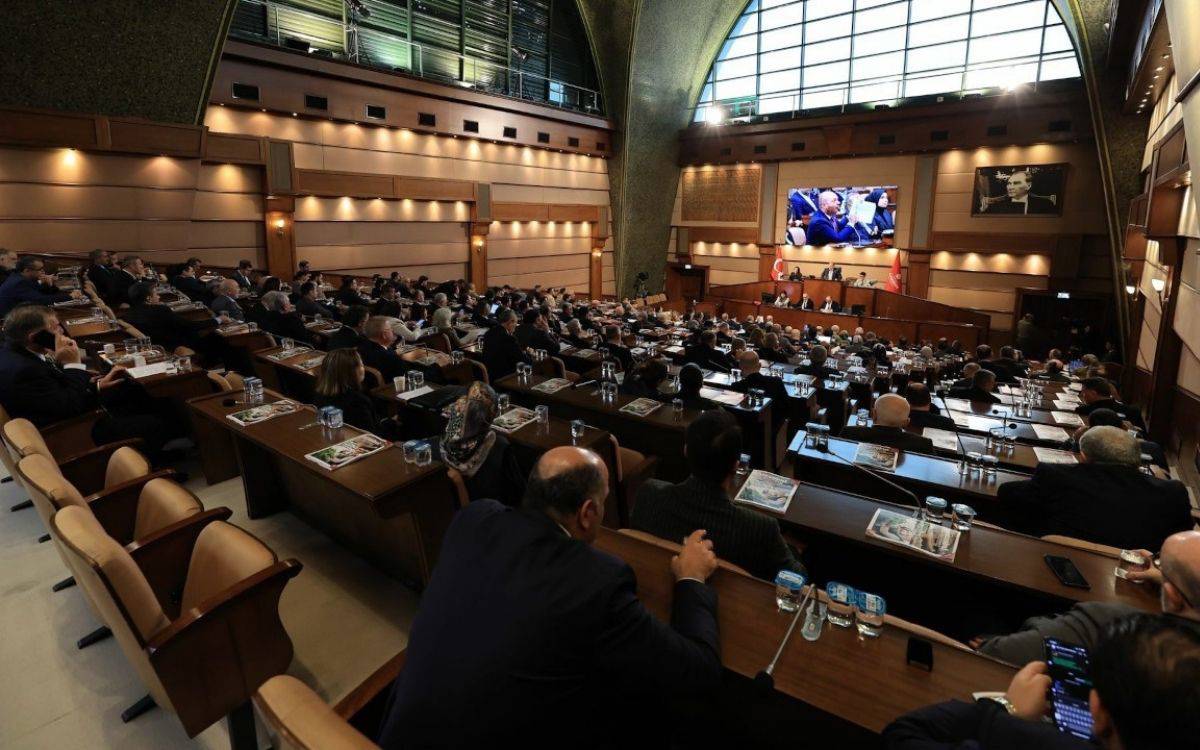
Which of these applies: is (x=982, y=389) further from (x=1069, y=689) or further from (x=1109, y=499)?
(x=1069, y=689)

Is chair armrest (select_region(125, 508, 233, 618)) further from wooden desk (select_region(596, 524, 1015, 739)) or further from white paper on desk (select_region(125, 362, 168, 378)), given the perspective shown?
white paper on desk (select_region(125, 362, 168, 378))

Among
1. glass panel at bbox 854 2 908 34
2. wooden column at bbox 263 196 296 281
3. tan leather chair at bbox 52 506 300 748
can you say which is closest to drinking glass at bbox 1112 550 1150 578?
tan leather chair at bbox 52 506 300 748

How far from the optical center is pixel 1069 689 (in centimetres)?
133

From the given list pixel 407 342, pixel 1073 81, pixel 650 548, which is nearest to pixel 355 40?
pixel 407 342

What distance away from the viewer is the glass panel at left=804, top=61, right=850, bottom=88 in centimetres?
1684

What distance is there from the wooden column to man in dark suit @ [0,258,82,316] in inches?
203

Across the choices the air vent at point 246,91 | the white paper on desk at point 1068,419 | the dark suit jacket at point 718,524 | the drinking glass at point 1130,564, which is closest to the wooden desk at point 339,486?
the dark suit jacket at point 718,524

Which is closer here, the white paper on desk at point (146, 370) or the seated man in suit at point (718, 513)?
the seated man in suit at point (718, 513)

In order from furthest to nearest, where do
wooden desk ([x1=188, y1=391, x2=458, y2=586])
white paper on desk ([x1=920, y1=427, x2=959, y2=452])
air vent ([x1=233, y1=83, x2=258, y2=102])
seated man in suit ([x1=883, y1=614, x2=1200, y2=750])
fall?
air vent ([x1=233, y1=83, x2=258, y2=102])
white paper on desk ([x1=920, y1=427, x2=959, y2=452])
wooden desk ([x1=188, y1=391, x2=458, y2=586])
seated man in suit ([x1=883, y1=614, x2=1200, y2=750])

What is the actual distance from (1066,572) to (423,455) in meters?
2.77

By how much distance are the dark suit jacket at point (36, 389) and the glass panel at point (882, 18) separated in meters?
18.7

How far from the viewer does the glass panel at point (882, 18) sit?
1573cm

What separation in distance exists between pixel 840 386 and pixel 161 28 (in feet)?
33.6

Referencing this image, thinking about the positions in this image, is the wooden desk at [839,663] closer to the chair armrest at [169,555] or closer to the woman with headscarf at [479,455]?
the woman with headscarf at [479,455]
